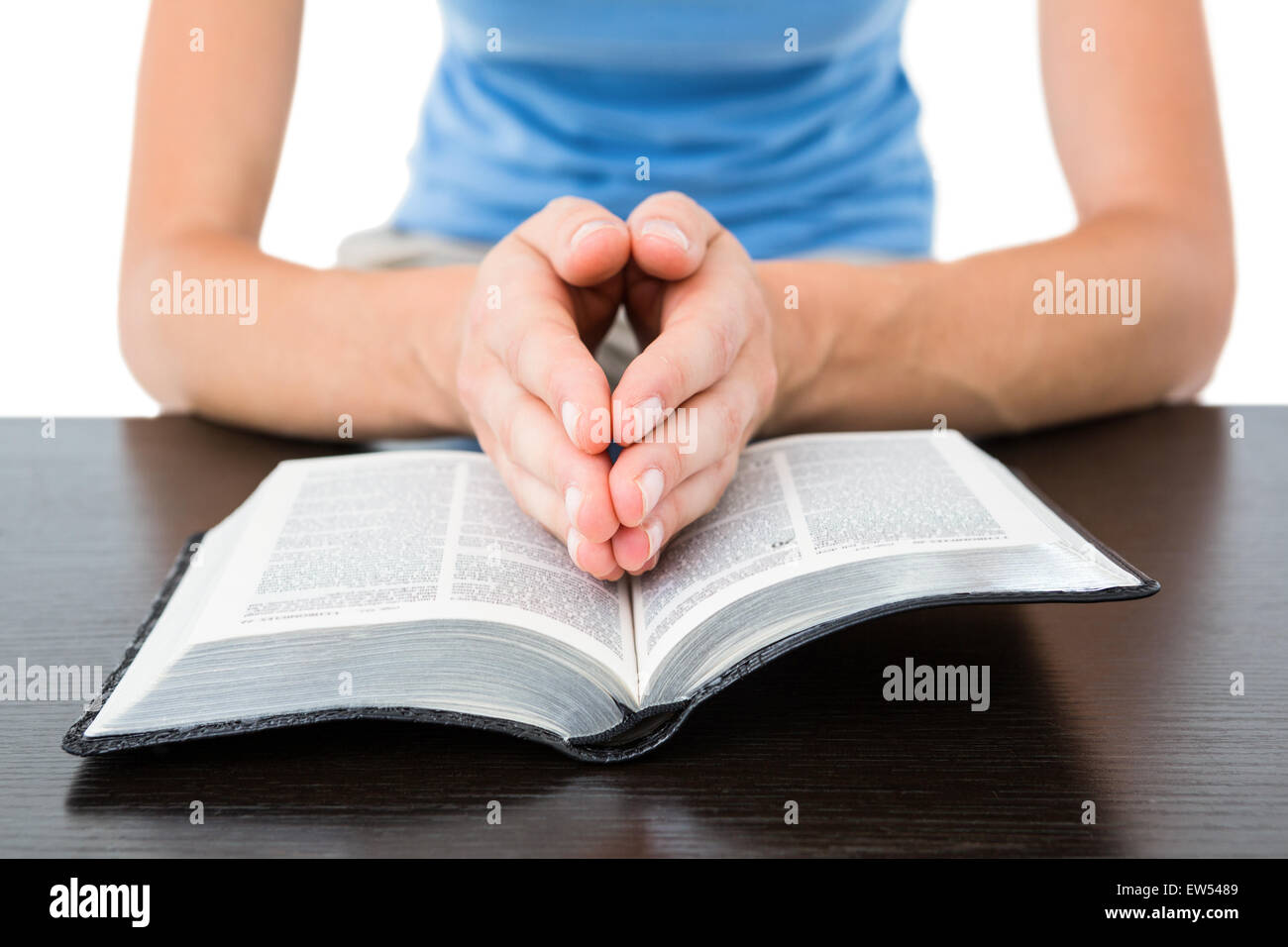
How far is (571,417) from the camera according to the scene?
0.68 metres

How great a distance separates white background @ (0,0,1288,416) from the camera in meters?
2.74

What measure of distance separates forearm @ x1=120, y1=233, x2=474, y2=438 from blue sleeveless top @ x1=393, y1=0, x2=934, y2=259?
0.28m

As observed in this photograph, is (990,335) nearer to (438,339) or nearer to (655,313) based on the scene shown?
(655,313)

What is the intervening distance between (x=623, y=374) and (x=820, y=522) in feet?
0.52

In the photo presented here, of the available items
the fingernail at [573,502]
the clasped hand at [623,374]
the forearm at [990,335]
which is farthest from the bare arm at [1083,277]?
the fingernail at [573,502]

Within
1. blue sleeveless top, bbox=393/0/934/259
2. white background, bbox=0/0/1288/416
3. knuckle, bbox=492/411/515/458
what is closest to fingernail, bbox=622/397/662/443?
knuckle, bbox=492/411/515/458

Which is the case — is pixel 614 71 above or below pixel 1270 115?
below

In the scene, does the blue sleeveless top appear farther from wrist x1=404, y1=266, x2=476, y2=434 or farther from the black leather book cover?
the black leather book cover

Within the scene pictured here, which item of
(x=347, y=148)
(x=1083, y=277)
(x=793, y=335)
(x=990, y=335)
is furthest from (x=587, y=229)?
(x=347, y=148)

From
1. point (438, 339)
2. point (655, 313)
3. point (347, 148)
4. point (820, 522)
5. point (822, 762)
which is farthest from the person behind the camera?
point (347, 148)
